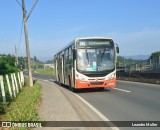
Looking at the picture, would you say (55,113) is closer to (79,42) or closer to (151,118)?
(151,118)

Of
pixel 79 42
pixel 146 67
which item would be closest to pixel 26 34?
pixel 79 42

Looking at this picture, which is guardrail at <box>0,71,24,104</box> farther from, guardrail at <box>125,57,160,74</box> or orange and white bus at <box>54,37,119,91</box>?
guardrail at <box>125,57,160,74</box>

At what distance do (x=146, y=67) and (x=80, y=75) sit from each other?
14.6 meters

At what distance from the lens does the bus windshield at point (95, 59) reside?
2035 cm

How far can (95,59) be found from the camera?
20.4 m

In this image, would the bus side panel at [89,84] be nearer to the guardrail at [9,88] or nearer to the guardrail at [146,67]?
the guardrail at [9,88]

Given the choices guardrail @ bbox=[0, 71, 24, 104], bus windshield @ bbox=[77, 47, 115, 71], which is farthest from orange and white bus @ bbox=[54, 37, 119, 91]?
guardrail @ bbox=[0, 71, 24, 104]

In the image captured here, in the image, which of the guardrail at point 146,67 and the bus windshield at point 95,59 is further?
the guardrail at point 146,67

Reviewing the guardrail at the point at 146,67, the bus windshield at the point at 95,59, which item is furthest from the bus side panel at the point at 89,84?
the guardrail at the point at 146,67

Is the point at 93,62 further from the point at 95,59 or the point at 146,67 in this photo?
the point at 146,67

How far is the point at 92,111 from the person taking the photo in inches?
486

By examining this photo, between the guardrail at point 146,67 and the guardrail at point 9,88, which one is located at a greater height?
the guardrail at point 146,67

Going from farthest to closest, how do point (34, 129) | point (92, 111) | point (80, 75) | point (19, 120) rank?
point (80, 75), point (92, 111), point (19, 120), point (34, 129)

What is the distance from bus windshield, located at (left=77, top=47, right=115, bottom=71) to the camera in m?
20.4
